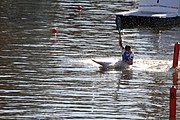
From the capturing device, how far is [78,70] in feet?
75.3

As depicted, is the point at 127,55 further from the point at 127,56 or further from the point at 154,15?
the point at 154,15

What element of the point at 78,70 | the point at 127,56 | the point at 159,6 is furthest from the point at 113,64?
the point at 159,6

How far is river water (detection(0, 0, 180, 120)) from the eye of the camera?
17.4 metres

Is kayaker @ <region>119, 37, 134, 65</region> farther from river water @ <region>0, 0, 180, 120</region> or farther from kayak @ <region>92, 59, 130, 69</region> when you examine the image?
river water @ <region>0, 0, 180, 120</region>

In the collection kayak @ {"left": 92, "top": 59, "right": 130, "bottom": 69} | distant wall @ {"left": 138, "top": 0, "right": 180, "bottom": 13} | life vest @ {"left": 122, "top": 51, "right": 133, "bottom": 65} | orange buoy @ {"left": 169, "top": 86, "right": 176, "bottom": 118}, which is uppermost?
orange buoy @ {"left": 169, "top": 86, "right": 176, "bottom": 118}

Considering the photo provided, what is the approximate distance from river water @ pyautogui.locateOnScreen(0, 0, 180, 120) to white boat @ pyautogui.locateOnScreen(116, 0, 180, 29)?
2.23ft

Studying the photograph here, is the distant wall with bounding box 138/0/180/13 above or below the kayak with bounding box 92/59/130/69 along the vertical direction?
below

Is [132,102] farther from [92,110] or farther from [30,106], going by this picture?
[30,106]

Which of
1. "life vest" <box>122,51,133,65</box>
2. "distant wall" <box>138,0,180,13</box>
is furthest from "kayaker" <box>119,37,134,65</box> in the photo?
"distant wall" <box>138,0,180,13</box>

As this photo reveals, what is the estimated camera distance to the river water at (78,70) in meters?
17.4

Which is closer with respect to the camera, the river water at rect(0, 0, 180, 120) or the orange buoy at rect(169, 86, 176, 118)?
the orange buoy at rect(169, 86, 176, 118)

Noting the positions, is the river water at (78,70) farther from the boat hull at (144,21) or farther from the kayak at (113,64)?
the boat hull at (144,21)

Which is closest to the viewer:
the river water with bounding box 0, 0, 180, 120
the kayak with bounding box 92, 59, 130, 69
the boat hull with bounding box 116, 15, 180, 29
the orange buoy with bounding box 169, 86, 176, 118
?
the orange buoy with bounding box 169, 86, 176, 118

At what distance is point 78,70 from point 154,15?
14.4m
